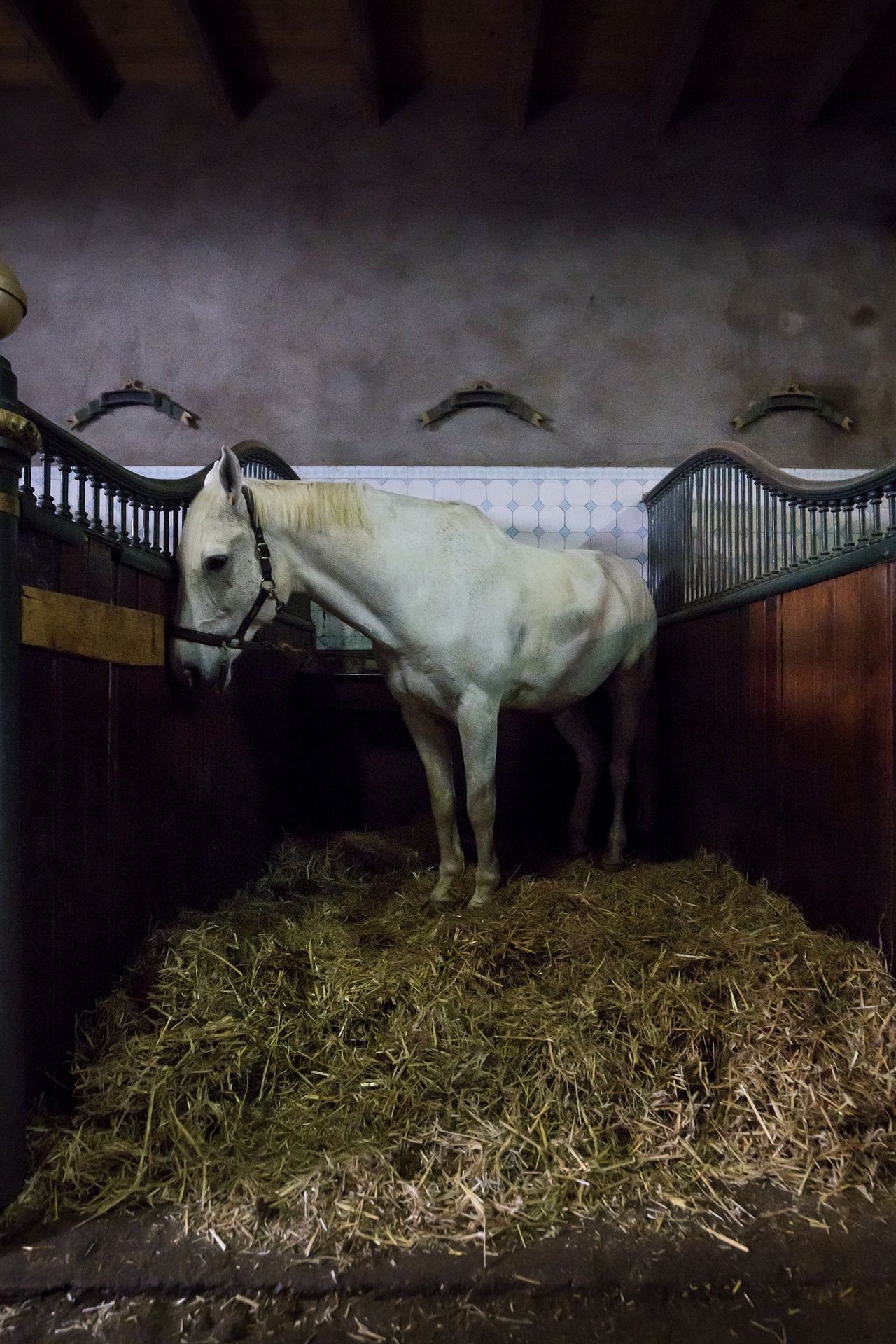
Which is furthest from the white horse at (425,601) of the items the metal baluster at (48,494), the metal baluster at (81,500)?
the metal baluster at (48,494)

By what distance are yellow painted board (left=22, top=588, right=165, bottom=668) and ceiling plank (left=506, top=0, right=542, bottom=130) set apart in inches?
143

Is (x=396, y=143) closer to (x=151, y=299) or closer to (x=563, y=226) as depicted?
(x=563, y=226)

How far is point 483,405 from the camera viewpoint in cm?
397

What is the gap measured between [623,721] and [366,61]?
368 centimetres

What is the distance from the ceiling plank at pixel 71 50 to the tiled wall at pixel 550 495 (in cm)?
218

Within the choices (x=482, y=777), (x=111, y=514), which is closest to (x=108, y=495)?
(x=111, y=514)

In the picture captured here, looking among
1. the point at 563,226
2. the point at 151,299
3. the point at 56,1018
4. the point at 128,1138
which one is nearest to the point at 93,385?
the point at 151,299

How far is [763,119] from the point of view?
4176mm

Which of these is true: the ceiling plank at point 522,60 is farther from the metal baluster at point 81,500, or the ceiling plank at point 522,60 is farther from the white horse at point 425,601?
the metal baluster at point 81,500

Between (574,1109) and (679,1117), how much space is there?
0.20 meters

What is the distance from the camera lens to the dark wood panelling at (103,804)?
4.58ft

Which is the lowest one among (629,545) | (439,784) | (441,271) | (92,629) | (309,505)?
(439,784)

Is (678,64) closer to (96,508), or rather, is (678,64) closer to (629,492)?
(629,492)

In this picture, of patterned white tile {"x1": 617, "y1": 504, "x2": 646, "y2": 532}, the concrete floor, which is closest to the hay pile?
the concrete floor
